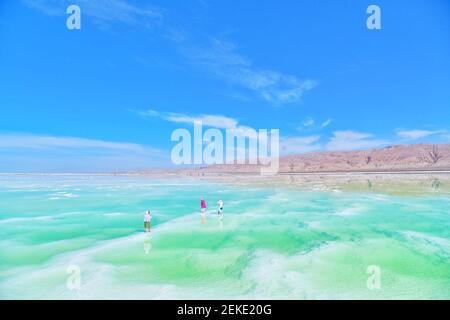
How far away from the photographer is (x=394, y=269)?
8.52 m

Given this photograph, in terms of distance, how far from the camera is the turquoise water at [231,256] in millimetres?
7117

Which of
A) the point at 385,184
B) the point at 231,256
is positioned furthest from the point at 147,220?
the point at 385,184

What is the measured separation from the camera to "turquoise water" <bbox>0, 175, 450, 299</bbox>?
7.12m

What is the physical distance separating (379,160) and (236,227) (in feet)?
357

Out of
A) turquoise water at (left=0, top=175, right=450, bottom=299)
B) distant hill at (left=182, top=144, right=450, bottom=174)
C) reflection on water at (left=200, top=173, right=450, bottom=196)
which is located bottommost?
turquoise water at (left=0, top=175, right=450, bottom=299)

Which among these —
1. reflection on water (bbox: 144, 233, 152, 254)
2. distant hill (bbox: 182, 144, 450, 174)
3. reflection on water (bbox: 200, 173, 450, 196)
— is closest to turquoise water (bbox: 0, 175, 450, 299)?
reflection on water (bbox: 144, 233, 152, 254)

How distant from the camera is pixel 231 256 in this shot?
960 cm
